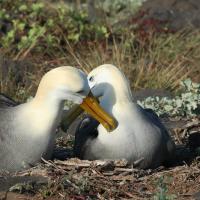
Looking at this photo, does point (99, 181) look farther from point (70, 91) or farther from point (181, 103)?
point (181, 103)

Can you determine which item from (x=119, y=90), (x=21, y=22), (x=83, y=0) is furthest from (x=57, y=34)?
(x=119, y=90)

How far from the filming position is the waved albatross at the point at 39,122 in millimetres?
6371

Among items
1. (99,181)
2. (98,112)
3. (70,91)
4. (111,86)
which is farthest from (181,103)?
(99,181)

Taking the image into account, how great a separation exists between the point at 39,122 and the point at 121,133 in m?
0.59

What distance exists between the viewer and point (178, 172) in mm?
6539

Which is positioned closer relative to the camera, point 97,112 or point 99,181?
point 99,181

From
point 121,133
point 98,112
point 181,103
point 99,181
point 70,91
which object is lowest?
point 181,103

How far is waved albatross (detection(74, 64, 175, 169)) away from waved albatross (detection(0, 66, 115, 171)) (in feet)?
0.46

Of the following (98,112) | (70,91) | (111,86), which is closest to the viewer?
(70,91)

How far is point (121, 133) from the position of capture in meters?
6.41

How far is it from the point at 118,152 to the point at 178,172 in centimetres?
48

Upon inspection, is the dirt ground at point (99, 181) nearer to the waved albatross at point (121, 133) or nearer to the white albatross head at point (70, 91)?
the waved albatross at point (121, 133)

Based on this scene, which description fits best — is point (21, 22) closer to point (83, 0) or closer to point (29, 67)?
point (29, 67)

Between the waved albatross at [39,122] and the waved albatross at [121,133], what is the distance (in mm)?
139
